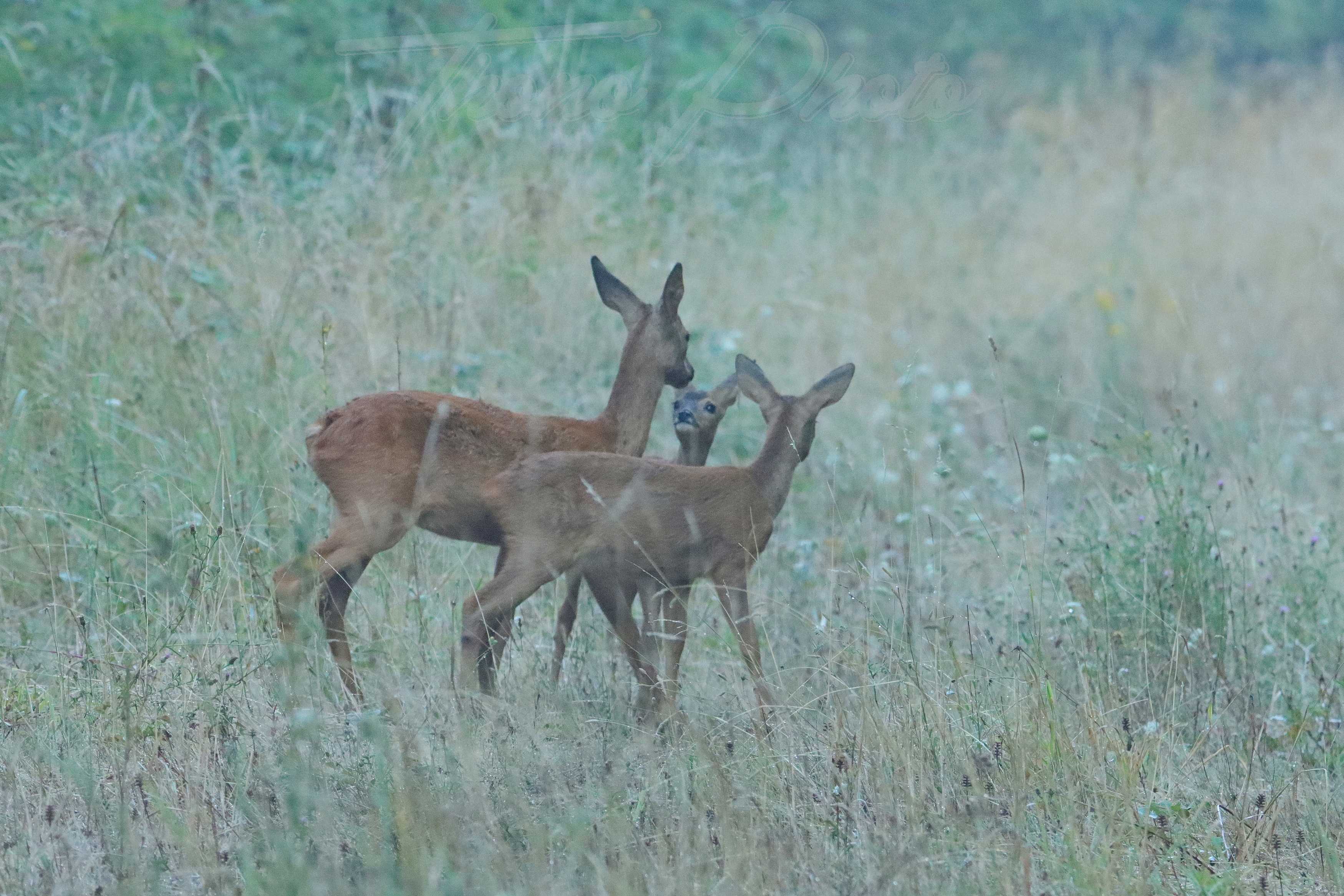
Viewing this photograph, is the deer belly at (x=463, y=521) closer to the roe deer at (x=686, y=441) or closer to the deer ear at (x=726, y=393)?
the roe deer at (x=686, y=441)

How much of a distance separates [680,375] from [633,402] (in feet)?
0.67

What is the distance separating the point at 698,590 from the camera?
20.4ft

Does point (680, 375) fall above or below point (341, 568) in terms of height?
above

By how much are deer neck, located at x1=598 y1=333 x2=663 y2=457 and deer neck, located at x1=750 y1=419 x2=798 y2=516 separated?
57 centimetres

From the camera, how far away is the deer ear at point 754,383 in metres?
5.11

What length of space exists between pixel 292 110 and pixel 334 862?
6.58 metres

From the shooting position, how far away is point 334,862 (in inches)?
135

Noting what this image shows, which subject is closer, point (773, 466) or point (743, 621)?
point (743, 621)

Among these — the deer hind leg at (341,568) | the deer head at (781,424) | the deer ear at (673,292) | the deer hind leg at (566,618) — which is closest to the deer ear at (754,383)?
the deer head at (781,424)

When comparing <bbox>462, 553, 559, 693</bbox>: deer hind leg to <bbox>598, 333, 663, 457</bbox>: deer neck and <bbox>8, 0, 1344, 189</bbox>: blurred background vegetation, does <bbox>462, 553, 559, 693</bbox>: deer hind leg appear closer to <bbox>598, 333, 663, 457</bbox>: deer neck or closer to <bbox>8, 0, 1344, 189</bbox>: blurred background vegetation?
<bbox>598, 333, 663, 457</bbox>: deer neck

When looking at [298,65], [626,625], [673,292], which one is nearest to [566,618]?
[626,625]

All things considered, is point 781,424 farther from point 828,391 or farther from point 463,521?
point 463,521

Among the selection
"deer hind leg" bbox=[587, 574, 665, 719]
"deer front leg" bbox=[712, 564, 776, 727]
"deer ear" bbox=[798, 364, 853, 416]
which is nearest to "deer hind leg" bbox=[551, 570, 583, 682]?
"deer hind leg" bbox=[587, 574, 665, 719]

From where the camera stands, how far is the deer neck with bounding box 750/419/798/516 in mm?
5102
